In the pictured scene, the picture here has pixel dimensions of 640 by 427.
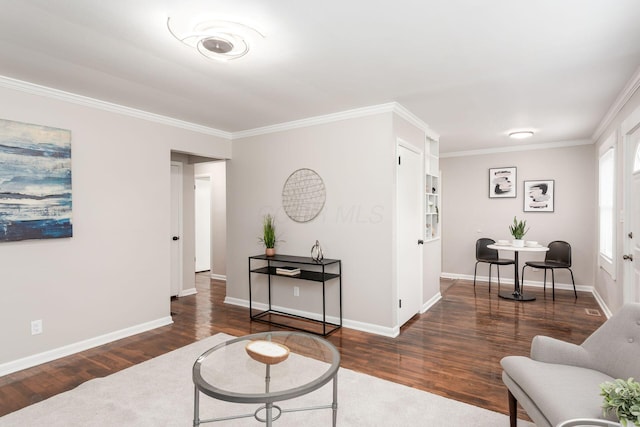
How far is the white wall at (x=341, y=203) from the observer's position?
3.74 m

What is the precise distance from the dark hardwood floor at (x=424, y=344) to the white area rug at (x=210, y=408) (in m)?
0.15

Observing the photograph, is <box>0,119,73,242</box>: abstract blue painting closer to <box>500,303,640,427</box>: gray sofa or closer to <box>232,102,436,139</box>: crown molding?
<box>232,102,436,139</box>: crown molding

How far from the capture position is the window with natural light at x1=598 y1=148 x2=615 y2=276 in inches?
172

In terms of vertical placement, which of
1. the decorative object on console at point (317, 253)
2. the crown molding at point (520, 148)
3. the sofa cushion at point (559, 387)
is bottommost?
the sofa cushion at point (559, 387)

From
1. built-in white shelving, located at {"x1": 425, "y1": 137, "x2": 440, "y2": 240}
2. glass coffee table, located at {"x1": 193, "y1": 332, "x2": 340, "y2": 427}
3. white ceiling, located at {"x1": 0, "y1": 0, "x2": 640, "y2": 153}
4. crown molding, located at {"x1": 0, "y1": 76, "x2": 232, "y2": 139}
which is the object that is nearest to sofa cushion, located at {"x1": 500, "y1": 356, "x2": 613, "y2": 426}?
glass coffee table, located at {"x1": 193, "y1": 332, "x2": 340, "y2": 427}

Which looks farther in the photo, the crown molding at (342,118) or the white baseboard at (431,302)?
the white baseboard at (431,302)

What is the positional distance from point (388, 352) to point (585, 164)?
15.4 ft

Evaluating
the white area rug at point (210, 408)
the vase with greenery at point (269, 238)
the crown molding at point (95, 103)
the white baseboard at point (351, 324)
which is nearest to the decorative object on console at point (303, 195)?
the vase with greenery at point (269, 238)

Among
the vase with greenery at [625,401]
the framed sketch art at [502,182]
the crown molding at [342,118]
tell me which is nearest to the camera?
the vase with greenery at [625,401]

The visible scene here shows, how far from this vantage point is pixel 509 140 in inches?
218

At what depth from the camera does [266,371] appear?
6.33 ft

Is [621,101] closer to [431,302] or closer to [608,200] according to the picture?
[608,200]

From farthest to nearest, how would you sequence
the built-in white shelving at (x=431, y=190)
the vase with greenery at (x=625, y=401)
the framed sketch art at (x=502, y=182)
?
the framed sketch art at (x=502, y=182), the built-in white shelving at (x=431, y=190), the vase with greenery at (x=625, y=401)

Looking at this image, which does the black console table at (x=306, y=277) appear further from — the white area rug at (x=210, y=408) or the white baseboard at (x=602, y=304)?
the white baseboard at (x=602, y=304)
